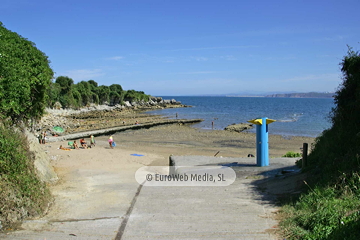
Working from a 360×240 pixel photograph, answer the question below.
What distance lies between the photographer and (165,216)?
6.46 metres

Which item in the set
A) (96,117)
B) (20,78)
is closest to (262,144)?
(20,78)

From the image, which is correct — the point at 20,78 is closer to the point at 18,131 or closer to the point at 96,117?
the point at 18,131

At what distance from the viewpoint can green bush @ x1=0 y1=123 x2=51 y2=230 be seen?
19.6ft

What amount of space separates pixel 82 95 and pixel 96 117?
20.5 m

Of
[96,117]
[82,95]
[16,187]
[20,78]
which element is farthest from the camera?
[82,95]

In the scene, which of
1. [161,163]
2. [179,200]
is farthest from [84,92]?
[179,200]

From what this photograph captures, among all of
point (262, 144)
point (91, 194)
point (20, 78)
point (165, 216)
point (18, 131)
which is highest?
point (20, 78)

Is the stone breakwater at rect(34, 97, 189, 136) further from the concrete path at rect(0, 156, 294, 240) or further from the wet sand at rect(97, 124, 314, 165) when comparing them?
the concrete path at rect(0, 156, 294, 240)

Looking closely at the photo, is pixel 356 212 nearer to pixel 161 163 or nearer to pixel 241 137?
pixel 161 163

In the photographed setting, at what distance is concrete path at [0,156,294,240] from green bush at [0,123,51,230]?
339 millimetres

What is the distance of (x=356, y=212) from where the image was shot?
4.83 m

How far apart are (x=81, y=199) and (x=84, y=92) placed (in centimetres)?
7026

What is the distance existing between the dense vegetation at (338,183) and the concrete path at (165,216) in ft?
2.04

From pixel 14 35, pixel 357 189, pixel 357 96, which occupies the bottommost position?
pixel 357 189
